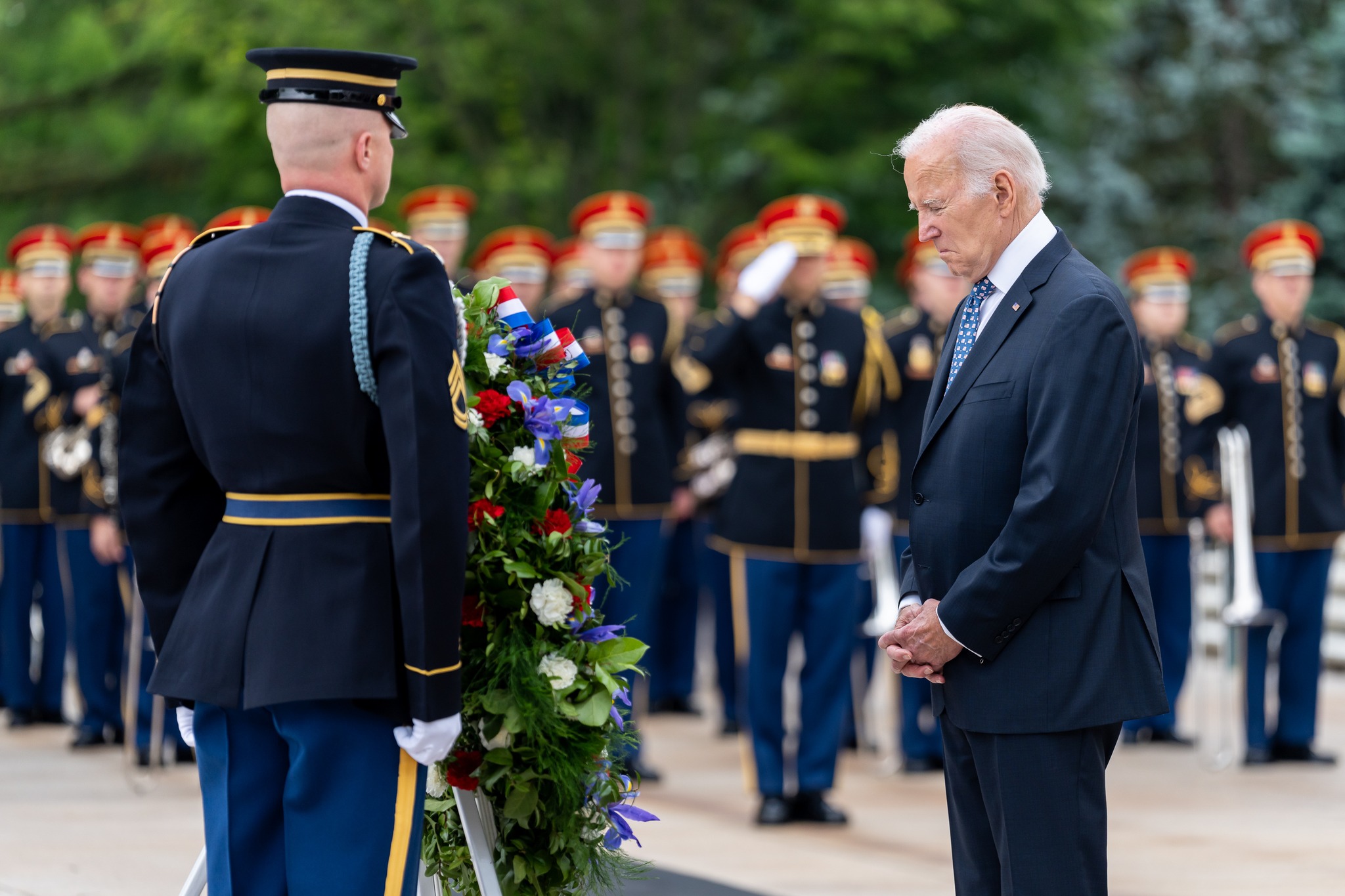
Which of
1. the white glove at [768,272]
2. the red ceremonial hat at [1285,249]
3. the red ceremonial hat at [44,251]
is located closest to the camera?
the white glove at [768,272]

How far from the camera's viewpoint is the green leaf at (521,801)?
12.4 feet

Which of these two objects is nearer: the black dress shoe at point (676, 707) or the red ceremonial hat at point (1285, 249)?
the red ceremonial hat at point (1285, 249)

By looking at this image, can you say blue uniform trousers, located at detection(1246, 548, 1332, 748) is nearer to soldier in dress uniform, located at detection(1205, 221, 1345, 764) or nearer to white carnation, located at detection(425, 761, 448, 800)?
soldier in dress uniform, located at detection(1205, 221, 1345, 764)

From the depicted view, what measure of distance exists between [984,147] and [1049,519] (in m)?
0.75

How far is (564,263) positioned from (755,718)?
4.44 m

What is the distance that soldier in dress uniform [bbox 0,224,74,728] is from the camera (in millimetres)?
9391

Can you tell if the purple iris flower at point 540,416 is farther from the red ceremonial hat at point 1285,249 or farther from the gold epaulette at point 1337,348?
the gold epaulette at point 1337,348

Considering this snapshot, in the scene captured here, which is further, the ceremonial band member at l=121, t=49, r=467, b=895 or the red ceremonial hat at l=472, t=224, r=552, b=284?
the red ceremonial hat at l=472, t=224, r=552, b=284

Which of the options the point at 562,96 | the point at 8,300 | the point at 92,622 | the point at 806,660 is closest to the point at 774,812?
the point at 806,660

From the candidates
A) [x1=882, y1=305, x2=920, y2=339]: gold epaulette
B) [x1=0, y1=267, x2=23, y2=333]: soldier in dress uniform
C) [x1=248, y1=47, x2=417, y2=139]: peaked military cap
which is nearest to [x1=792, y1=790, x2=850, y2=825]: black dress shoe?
[x1=882, y1=305, x2=920, y2=339]: gold epaulette

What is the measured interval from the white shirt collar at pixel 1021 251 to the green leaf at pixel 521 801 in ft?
4.76

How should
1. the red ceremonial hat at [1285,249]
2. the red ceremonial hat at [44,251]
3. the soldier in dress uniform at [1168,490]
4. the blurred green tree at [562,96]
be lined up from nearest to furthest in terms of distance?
the red ceremonial hat at [1285,249]
the soldier in dress uniform at [1168,490]
the red ceremonial hat at [44,251]
the blurred green tree at [562,96]

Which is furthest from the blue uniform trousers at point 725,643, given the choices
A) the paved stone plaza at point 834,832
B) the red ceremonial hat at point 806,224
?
the red ceremonial hat at point 806,224

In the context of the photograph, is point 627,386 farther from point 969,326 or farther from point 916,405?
point 969,326
